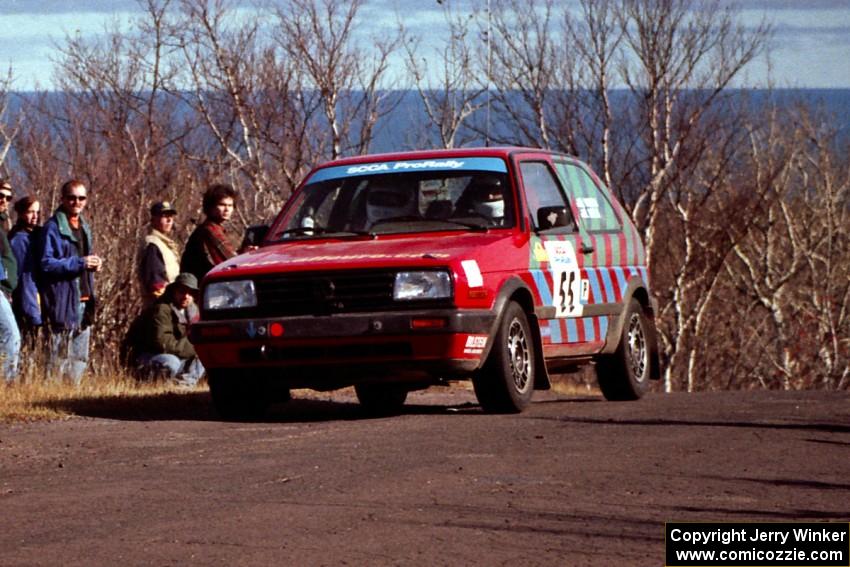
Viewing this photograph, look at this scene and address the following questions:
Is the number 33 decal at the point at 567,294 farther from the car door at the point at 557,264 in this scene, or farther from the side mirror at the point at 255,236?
the side mirror at the point at 255,236

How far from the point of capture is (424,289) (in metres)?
11.0

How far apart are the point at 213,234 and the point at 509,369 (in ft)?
12.5

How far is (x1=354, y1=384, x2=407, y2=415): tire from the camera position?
1312 centimetres

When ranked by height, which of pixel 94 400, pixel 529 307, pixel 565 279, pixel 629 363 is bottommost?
pixel 629 363

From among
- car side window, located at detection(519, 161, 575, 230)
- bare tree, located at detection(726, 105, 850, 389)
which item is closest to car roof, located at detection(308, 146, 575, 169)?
car side window, located at detection(519, 161, 575, 230)

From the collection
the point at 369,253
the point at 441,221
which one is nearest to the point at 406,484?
the point at 369,253

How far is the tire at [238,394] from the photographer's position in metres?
11.5

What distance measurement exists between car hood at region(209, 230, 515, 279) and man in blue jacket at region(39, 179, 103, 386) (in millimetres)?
2770

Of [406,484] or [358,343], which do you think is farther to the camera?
[358,343]

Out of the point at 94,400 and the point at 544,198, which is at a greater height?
the point at 544,198

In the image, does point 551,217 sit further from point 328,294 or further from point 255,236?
point 255,236

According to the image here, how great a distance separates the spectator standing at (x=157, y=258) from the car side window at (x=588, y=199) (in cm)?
348

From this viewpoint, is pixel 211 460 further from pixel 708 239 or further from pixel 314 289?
pixel 708 239

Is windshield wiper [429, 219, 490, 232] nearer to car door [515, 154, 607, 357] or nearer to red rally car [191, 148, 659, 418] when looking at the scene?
red rally car [191, 148, 659, 418]
